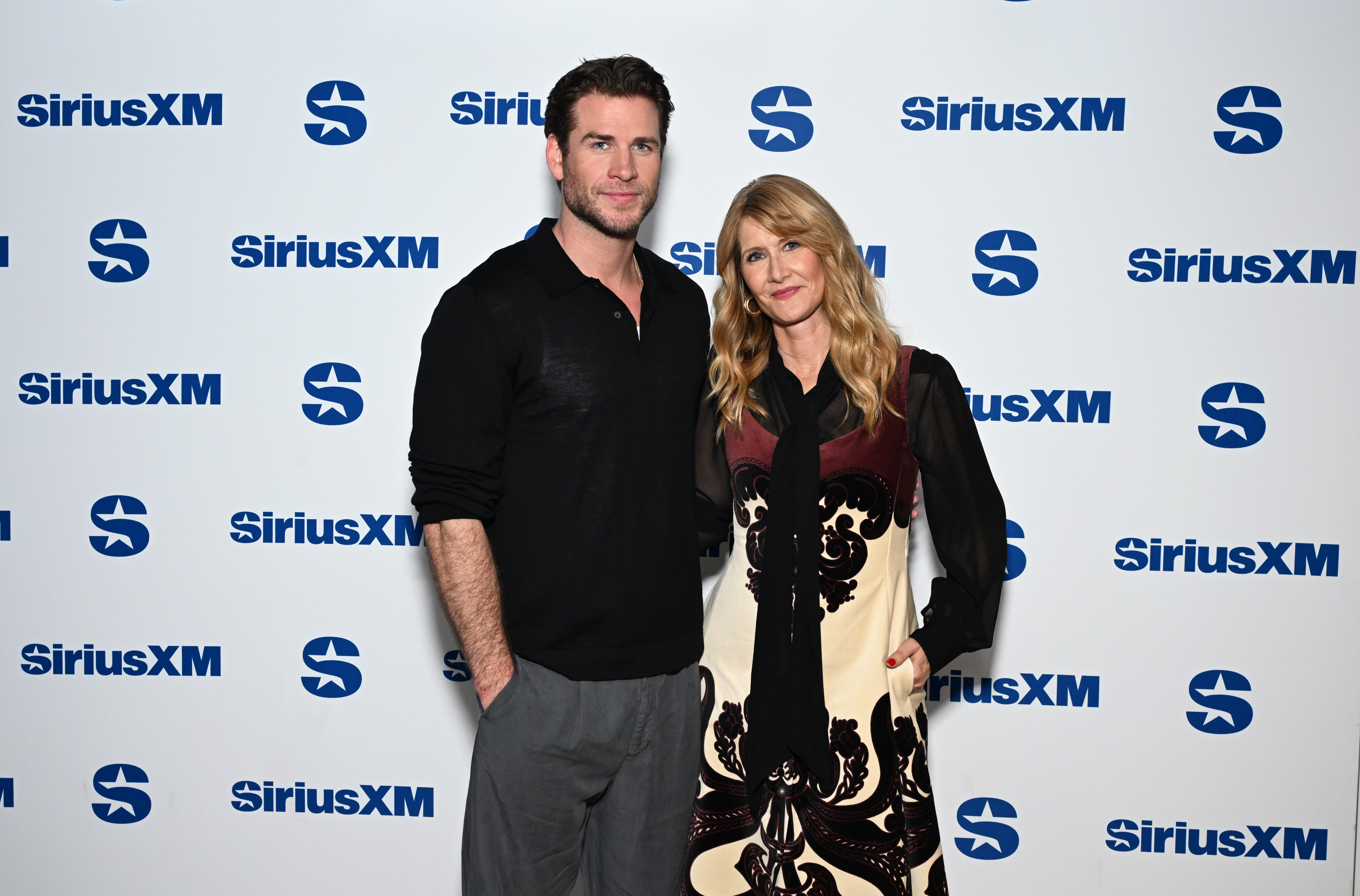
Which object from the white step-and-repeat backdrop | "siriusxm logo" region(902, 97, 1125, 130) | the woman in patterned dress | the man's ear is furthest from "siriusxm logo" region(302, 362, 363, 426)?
"siriusxm logo" region(902, 97, 1125, 130)

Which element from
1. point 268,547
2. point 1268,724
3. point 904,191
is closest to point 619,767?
point 268,547

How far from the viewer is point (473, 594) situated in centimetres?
176

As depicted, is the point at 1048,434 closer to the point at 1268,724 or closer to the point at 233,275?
the point at 1268,724

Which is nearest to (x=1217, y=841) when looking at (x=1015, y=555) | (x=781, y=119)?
(x=1015, y=555)

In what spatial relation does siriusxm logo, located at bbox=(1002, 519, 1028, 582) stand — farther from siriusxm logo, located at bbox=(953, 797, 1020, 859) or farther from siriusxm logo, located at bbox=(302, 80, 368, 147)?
siriusxm logo, located at bbox=(302, 80, 368, 147)

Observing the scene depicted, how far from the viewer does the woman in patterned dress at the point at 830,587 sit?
5.95 feet

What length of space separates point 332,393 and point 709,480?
1318mm

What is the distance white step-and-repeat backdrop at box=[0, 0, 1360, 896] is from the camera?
8.30 ft

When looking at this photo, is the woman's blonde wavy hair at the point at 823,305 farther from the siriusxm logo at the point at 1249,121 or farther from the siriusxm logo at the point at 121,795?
the siriusxm logo at the point at 121,795

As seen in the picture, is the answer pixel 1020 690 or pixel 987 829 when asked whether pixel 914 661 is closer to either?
pixel 1020 690

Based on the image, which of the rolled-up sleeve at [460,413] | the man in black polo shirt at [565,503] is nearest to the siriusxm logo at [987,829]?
the man in black polo shirt at [565,503]

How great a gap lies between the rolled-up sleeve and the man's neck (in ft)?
0.82

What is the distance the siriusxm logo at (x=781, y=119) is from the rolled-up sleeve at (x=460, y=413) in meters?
1.19

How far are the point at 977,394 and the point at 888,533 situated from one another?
93 centimetres
